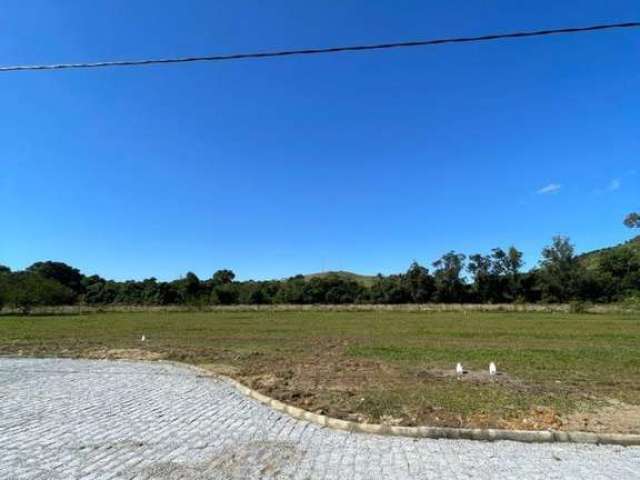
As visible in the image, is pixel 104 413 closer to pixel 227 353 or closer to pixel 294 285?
pixel 227 353

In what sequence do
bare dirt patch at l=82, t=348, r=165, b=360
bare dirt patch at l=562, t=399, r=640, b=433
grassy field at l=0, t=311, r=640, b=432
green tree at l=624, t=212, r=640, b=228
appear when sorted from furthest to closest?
green tree at l=624, t=212, r=640, b=228
bare dirt patch at l=82, t=348, r=165, b=360
grassy field at l=0, t=311, r=640, b=432
bare dirt patch at l=562, t=399, r=640, b=433

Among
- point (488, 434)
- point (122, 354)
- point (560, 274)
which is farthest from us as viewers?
point (560, 274)

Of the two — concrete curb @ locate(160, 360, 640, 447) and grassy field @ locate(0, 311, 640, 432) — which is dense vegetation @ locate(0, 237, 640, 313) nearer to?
grassy field @ locate(0, 311, 640, 432)

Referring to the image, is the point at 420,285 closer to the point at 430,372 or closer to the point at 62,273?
the point at 430,372

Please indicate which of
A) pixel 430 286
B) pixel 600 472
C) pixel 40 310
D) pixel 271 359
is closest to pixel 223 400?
pixel 271 359

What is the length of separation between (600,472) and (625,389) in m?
5.90

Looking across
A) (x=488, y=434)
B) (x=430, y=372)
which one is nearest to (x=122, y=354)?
(x=430, y=372)

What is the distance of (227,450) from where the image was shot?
6082 mm

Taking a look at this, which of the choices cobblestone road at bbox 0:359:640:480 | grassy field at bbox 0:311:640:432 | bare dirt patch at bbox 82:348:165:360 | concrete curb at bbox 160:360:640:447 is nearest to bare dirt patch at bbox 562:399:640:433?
grassy field at bbox 0:311:640:432

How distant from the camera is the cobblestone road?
17.2 feet

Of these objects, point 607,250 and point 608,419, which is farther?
point 607,250

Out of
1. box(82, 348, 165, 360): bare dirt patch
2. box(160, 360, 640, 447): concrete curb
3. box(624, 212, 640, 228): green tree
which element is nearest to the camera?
box(160, 360, 640, 447): concrete curb

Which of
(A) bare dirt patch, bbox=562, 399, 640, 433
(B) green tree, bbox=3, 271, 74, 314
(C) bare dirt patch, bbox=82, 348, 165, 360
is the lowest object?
(A) bare dirt patch, bbox=562, 399, 640, 433

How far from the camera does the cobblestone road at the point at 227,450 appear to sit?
17.2 feet
